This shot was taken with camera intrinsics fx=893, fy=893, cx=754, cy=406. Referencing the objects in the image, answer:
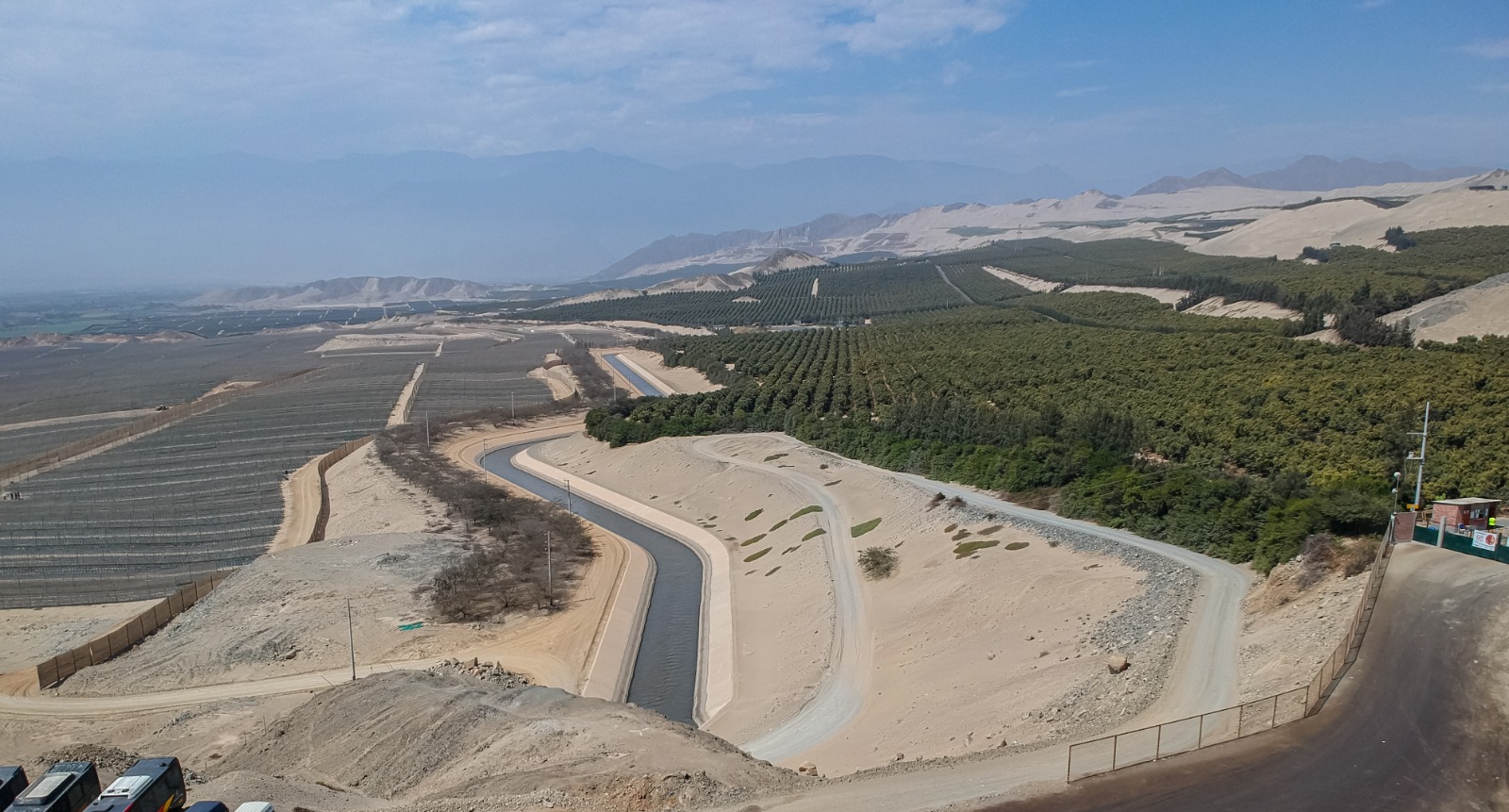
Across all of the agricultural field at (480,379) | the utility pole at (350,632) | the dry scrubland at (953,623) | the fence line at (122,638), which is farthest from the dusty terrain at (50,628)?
the agricultural field at (480,379)

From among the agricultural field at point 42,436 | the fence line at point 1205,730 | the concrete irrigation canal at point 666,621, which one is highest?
the agricultural field at point 42,436

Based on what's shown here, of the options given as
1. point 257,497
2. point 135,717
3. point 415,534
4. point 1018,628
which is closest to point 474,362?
point 257,497

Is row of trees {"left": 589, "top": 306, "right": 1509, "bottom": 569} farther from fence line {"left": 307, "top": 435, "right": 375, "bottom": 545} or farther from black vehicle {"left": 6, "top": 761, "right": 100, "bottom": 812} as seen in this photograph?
black vehicle {"left": 6, "top": 761, "right": 100, "bottom": 812}

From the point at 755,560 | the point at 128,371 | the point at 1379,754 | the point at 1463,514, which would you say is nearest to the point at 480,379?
the point at 128,371

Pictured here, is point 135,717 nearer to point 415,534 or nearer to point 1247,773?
point 415,534

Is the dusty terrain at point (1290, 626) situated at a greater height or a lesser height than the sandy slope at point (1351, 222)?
lesser

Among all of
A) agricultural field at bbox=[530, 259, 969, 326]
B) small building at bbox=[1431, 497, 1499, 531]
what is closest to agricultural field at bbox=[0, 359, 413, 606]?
small building at bbox=[1431, 497, 1499, 531]

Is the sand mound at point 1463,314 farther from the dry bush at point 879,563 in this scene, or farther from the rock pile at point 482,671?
the rock pile at point 482,671
